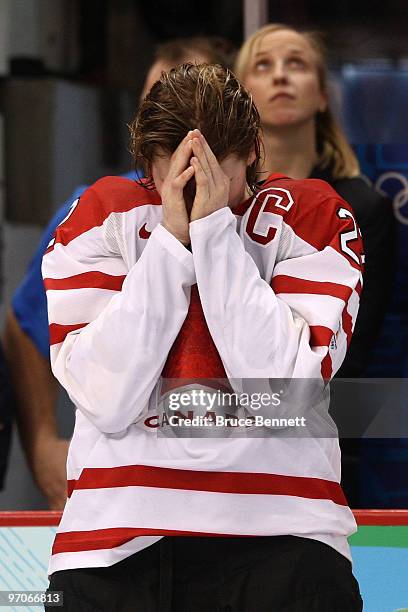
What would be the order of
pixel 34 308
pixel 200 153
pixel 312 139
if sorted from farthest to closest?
1. pixel 34 308
2. pixel 312 139
3. pixel 200 153

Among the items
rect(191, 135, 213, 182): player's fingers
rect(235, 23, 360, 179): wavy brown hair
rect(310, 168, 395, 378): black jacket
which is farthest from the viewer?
rect(235, 23, 360, 179): wavy brown hair

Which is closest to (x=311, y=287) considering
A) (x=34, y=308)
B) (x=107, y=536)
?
(x=107, y=536)

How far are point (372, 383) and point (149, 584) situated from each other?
2.92 ft

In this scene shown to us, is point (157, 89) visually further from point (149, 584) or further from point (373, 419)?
point (373, 419)

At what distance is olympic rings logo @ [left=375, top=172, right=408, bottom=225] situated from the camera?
2705mm

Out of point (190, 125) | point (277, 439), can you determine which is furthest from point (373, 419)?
point (190, 125)

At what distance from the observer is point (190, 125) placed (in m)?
1.39

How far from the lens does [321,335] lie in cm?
139

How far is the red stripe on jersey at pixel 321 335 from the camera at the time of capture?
4.54 feet

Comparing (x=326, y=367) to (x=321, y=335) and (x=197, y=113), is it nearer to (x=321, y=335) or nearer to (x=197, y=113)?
A: (x=321, y=335)

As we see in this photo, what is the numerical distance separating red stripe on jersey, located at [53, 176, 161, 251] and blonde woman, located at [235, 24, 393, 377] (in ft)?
2.96

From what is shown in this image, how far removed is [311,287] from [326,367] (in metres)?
0.10

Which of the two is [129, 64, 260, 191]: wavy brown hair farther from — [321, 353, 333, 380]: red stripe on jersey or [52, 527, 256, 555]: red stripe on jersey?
[52, 527, 256, 555]: red stripe on jersey

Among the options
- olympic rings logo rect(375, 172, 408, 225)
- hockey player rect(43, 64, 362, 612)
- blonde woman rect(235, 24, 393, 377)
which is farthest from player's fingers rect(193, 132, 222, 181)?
olympic rings logo rect(375, 172, 408, 225)
